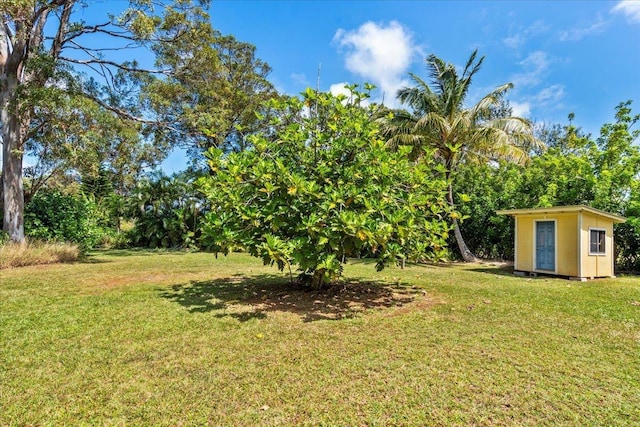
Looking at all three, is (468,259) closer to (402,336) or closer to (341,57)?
(341,57)

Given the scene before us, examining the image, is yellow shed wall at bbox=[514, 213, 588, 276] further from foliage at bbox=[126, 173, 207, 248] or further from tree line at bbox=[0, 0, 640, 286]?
foliage at bbox=[126, 173, 207, 248]

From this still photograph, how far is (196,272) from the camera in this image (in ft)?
31.2

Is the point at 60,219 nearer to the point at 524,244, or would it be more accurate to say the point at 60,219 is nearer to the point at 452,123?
the point at 452,123

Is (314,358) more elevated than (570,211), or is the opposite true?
(570,211)

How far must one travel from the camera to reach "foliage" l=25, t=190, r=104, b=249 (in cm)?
1196

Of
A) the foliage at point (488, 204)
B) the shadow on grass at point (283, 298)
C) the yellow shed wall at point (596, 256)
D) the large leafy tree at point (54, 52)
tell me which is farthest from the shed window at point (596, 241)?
the large leafy tree at point (54, 52)

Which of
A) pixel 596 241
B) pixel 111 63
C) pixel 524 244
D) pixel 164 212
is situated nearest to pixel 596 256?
pixel 596 241

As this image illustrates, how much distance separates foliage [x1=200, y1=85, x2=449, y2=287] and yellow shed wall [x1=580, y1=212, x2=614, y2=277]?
6.29 metres

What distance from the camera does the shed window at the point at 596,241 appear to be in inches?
395

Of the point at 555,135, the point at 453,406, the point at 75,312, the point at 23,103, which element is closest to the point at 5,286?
the point at 75,312

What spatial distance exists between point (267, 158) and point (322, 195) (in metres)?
1.26

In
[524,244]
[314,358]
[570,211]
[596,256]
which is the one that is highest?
[570,211]

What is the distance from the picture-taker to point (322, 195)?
16.9ft

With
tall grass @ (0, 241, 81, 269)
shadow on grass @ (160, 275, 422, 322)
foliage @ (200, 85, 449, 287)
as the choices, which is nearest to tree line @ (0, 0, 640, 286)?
foliage @ (200, 85, 449, 287)
